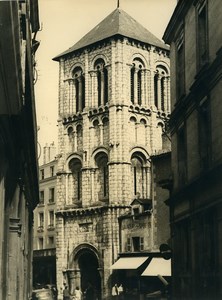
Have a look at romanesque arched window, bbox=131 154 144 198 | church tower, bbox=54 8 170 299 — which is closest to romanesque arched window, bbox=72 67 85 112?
church tower, bbox=54 8 170 299

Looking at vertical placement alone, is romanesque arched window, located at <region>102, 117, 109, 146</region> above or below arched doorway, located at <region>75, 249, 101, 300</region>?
above

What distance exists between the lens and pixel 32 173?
937 inches

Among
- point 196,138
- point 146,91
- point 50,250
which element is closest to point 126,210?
point 146,91

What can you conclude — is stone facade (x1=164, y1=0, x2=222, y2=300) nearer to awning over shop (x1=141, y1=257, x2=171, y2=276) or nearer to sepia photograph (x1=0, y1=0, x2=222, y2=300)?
sepia photograph (x1=0, y1=0, x2=222, y2=300)

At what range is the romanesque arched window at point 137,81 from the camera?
5603 cm

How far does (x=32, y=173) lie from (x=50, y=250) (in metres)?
42.4

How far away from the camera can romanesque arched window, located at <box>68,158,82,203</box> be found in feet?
184

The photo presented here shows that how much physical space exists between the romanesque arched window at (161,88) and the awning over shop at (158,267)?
65.9 feet

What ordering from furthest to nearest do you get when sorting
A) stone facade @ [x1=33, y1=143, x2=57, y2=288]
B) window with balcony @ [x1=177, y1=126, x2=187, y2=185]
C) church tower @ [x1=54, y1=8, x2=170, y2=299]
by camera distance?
stone facade @ [x1=33, y1=143, x2=57, y2=288], church tower @ [x1=54, y1=8, x2=170, y2=299], window with balcony @ [x1=177, y1=126, x2=187, y2=185]

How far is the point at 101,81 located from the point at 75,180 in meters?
9.62

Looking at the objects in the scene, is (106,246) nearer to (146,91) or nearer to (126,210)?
(126,210)

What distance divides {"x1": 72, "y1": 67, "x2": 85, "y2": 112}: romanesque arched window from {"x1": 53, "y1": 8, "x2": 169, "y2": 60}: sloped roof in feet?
7.58

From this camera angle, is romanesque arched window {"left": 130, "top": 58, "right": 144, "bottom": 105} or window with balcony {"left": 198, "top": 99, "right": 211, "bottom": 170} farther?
romanesque arched window {"left": 130, "top": 58, "right": 144, "bottom": 105}

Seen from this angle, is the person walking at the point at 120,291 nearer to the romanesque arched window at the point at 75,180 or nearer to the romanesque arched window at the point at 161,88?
the romanesque arched window at the point at 75,180
